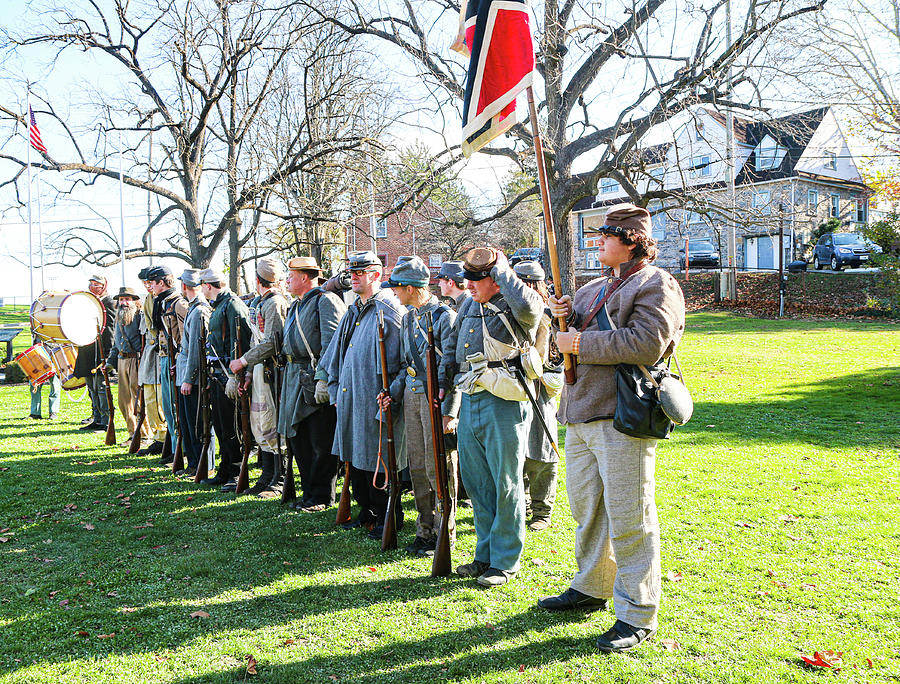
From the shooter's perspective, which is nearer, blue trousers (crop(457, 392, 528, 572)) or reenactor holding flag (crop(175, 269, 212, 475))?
blue trousers (crop(457, 392, 528, 572))

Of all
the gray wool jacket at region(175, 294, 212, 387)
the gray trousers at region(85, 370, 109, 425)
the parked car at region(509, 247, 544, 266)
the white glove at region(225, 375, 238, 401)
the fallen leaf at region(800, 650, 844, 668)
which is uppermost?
the parked car at region(509, 247, 544, 266)

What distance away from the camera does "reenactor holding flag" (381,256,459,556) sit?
222 inches

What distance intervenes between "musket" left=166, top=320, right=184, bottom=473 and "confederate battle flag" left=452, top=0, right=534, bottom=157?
617 centimetres

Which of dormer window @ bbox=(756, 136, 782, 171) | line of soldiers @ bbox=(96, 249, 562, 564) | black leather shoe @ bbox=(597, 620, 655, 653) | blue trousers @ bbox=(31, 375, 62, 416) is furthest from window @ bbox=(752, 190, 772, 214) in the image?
blue trousers @ bbox=(31, 375, 62, 416)

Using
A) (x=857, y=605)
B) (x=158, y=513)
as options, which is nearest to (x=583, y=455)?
(x=857, y=605)

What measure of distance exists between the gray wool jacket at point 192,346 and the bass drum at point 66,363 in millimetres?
4731

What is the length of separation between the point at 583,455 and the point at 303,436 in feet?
13.4

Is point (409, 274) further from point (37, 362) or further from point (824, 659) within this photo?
point (37, 362)

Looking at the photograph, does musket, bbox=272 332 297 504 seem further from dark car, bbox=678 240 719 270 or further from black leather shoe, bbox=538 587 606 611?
dark car, bbox=678 240 719 270

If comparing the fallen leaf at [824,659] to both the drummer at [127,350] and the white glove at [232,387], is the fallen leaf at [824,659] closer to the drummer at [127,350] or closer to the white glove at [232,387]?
the white glove at [232,387]

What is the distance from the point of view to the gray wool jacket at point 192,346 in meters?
8.52

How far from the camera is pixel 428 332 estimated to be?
550 cm

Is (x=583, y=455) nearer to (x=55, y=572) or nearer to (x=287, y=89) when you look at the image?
(x=55, y=572)

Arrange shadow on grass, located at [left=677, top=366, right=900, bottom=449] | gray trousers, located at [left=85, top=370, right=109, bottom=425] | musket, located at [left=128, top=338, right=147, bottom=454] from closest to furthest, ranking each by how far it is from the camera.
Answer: shadow on grass, located at [left=677, top=366, right=900, bottom=449]
musket, located at [left=128, top=338, right=147, bottom=454]
gray trousers, located at [left=85, top=370, right=109, bottom=425]
